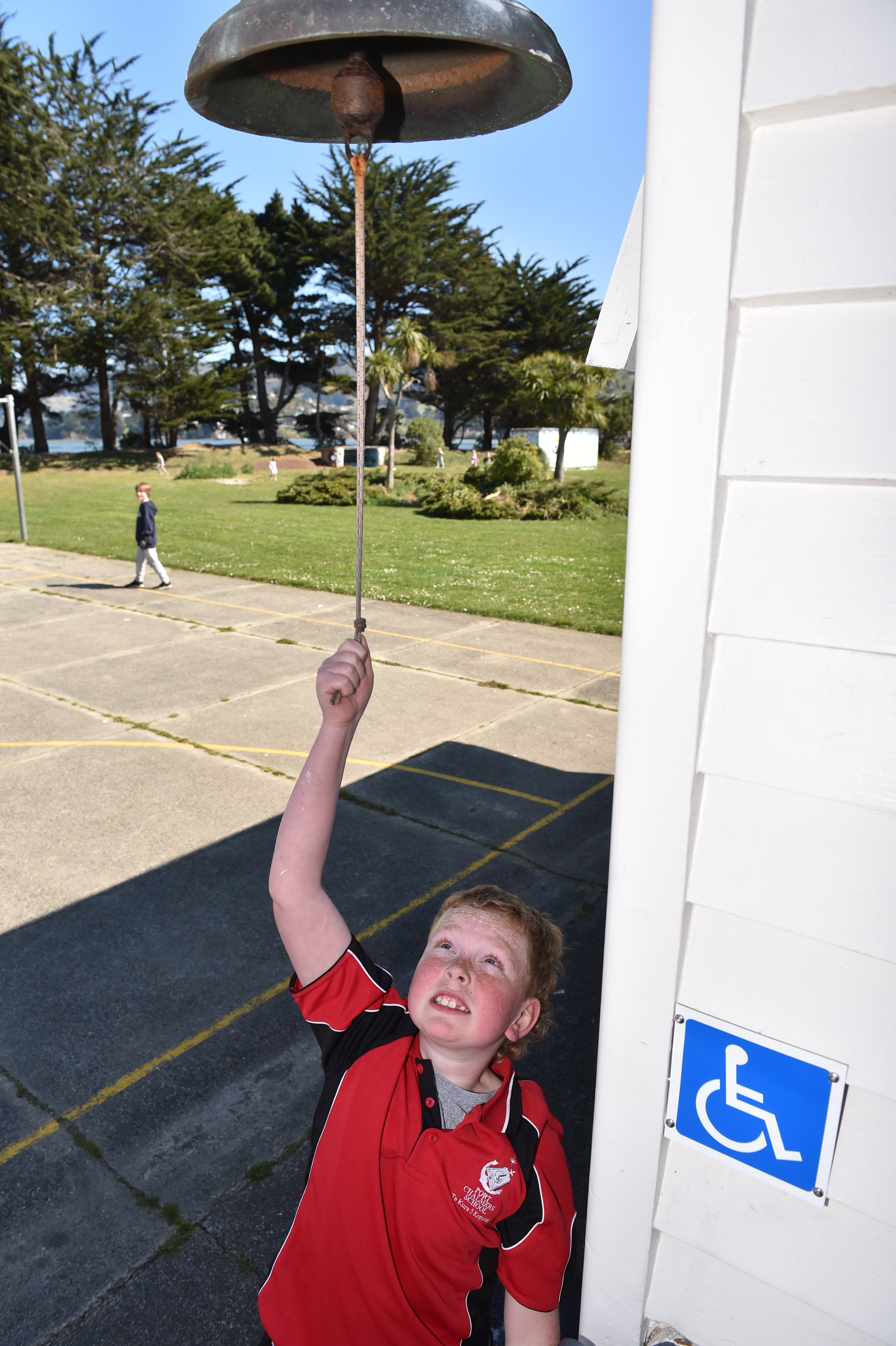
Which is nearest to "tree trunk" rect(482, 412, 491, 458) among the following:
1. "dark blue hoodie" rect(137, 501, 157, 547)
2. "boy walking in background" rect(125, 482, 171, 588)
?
"boy walking in background" rect(125, 482, 171, 588)

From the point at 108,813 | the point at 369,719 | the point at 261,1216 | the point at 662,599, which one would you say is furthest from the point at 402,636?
the point at 662,599

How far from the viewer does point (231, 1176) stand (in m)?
3.27

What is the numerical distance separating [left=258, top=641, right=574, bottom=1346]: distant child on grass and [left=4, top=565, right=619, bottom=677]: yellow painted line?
26.3ft

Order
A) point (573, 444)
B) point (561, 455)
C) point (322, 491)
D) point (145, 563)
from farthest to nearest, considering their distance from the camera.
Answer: point (573, 444) → point (561, 455) → point (322, 491) → point (145, 563)

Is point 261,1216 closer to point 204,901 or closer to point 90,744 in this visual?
point 204,901

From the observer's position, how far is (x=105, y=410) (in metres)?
50.2

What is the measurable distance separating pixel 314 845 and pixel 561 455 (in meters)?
35.2

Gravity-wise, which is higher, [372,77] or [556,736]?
[372,77]

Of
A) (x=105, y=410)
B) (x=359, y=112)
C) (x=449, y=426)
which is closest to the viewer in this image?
(x=359, y=112)

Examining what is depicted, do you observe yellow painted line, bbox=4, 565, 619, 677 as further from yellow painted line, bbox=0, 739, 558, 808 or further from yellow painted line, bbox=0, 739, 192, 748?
yellow painted line, bbox=0, 739, 192, 748

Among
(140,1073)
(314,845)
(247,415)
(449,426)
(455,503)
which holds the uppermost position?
(247,415)

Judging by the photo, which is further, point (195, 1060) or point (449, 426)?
point (449, 426)

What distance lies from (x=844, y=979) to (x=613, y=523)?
83.3 feet

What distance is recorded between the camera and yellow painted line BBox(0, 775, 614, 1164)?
11.3 ft
